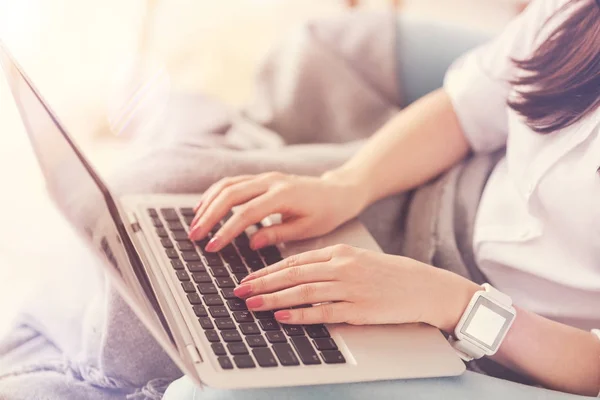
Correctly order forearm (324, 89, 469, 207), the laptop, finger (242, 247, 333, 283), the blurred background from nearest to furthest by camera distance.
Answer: the laptop
finger (242, 247, 333, 283)
forearm (324, 89, 469, 207)
the blurred background

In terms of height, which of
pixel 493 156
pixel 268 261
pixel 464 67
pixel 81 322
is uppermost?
pixel 464 67

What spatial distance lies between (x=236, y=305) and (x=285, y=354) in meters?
0.09

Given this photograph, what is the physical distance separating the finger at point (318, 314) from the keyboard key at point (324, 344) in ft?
0.06

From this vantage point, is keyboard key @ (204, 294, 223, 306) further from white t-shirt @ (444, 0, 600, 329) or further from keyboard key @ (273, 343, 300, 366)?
white t-shirt @ (444, 0, 600, 329)

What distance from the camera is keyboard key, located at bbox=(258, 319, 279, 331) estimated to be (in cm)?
62

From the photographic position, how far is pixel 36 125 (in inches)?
26.3

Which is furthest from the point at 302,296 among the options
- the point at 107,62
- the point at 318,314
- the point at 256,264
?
the point at 107,62

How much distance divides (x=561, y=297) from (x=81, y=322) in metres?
0.57

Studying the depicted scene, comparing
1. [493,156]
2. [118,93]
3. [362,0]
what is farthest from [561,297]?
[362,0]

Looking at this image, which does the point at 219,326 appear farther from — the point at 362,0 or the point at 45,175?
the point at 362,0

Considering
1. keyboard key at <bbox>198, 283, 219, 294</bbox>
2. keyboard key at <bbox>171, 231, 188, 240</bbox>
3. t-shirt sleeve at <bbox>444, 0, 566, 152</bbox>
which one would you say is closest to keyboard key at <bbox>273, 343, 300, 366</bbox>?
keyboard key at <bbox>198, 283, 219, 294</bbox>

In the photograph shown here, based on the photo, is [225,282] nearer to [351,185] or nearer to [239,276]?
[239,276]

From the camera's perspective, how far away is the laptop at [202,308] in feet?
1.81

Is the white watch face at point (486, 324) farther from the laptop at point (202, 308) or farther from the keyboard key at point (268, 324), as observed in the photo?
the keyboard key at point (268, 324)
